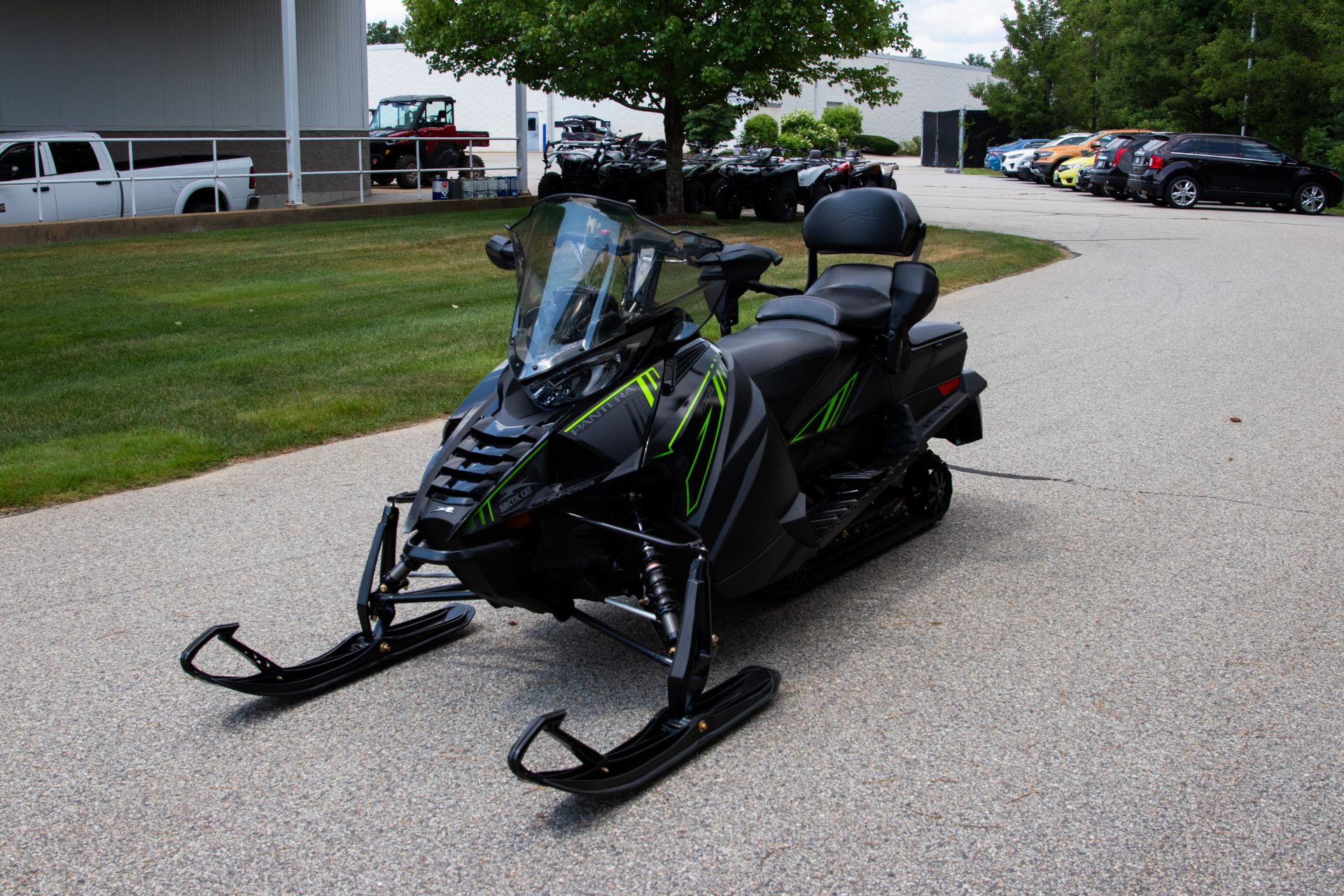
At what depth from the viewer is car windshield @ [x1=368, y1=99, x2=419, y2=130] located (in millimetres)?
32844

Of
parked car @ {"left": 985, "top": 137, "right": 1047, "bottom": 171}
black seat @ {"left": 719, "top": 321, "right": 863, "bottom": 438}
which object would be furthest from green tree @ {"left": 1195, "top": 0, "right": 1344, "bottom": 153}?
black seat @ {"left": 719, "top": 321, "right": 863, "bottom": 438}

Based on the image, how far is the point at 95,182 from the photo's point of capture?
60.2 ft

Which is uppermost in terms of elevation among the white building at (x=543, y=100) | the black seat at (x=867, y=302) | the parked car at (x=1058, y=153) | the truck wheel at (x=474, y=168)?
the white building at (x=543, y=100)

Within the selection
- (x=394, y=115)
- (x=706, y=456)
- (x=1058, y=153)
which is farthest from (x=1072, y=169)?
(x=706, y=456)

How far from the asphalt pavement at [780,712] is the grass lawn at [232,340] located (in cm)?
65

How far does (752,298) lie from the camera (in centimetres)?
1297

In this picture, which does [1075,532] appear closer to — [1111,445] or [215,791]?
[1111,445]

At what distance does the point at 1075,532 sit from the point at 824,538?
1701 millimetres

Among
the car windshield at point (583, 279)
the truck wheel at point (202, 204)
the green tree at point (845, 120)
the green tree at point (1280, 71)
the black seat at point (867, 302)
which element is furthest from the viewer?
the green tree at point (845, 120)

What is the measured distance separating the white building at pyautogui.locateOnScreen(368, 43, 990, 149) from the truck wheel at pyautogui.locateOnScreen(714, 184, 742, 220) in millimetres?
36985

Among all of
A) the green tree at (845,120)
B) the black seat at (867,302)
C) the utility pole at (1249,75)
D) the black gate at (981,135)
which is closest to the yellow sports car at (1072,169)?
the utility pole at (1249,75)

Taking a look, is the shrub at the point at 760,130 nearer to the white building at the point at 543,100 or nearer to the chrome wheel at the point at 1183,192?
the white building at the point at 543,100

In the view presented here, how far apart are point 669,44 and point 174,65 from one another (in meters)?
10.5

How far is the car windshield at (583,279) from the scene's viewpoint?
3736 millimetres
